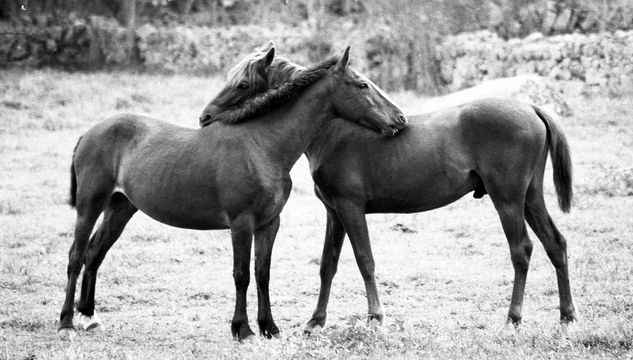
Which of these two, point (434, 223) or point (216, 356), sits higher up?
point (216, 356)

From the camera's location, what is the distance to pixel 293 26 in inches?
1021

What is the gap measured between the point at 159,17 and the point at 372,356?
22148mm

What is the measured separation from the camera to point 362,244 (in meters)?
6.89

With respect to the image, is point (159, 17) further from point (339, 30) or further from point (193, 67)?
point (339, 30)

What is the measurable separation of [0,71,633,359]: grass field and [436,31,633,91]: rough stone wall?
3.87m

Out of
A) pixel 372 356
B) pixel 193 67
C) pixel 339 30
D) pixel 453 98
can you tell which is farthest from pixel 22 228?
pixel 339 30

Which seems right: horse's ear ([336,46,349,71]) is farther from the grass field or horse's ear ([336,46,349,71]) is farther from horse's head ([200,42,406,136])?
the grass field

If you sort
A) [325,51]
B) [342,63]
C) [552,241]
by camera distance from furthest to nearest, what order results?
[325,51] → [552,241] → [342,63]

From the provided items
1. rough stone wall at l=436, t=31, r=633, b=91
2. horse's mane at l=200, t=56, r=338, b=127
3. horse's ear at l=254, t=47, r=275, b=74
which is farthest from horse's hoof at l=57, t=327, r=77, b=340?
rough stone wall at l=436, t=31, r=633, b=91

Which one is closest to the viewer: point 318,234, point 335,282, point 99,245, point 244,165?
point 244,165

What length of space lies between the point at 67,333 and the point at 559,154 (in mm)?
4433

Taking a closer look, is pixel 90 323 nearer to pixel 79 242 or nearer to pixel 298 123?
pixel 79 242

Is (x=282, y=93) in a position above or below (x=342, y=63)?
below

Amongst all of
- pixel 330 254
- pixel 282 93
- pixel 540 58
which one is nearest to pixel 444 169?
pixel 330 254
